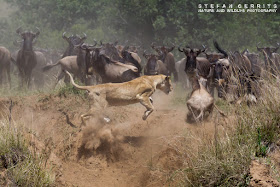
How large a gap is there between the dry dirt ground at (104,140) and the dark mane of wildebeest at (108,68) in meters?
1.13

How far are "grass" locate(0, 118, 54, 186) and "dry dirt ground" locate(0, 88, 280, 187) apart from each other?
1.41 feet

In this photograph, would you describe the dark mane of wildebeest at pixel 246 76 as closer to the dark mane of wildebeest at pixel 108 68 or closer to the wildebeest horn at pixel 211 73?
the wildebeest horn at pixel 211 73

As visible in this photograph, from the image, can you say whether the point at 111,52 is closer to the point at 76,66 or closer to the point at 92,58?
the point at 76,66

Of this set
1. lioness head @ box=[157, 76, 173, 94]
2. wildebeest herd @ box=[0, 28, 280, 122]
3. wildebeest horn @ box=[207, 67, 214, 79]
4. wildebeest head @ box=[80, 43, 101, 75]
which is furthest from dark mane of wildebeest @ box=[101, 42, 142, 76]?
lioness head @ box=[157, 76, 173, 94]

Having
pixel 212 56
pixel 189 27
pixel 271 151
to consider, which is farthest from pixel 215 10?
pixel 271 151

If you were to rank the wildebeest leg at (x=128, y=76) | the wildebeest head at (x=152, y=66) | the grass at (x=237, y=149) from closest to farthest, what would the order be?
the grass at (x=237, y=149), the wildebeest leg at (x=128, y=76), the wildebeest head at (x=152, y=66)

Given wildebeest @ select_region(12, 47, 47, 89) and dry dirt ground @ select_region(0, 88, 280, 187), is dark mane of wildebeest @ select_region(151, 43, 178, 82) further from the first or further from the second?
dry dirt ground @ select_region(0, 88, 280, 187)

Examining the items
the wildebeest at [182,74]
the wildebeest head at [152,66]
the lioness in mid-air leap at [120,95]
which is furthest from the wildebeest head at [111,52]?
the lioness in mid-air leap at [120,95]

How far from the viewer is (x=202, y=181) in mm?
5934

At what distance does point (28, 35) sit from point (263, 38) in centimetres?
1901

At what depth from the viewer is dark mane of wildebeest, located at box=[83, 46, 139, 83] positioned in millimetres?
13469

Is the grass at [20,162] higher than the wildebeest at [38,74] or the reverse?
the reverse

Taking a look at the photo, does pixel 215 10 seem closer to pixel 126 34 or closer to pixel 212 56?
pixel 126 34

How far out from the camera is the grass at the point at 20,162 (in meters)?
6.79
